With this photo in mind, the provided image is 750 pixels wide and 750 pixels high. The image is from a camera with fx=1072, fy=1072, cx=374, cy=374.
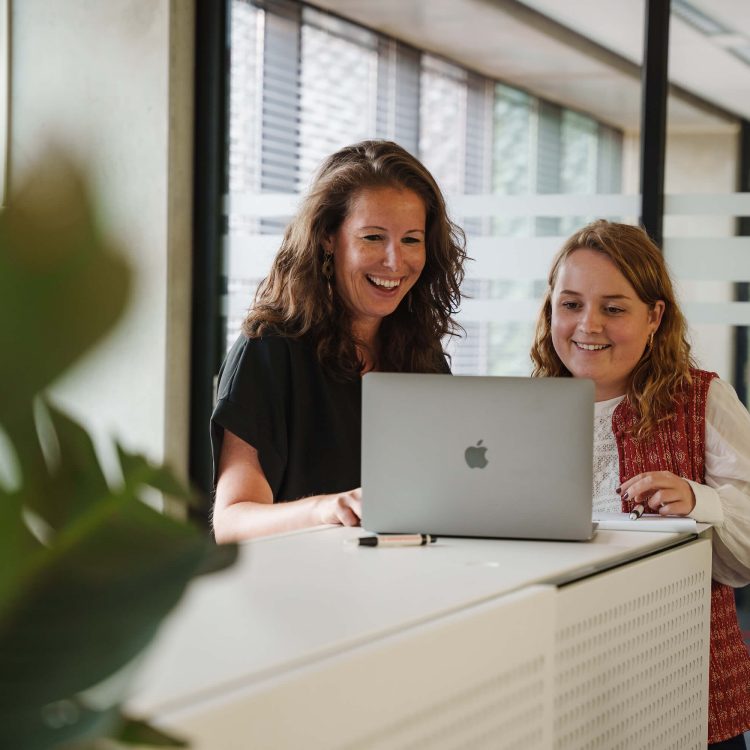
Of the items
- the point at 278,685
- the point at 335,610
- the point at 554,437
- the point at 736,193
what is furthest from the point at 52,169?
the point at 736,193

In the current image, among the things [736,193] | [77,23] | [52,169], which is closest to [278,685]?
[52,169]

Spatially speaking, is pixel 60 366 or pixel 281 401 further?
pixel 281 401

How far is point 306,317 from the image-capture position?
6.84ft

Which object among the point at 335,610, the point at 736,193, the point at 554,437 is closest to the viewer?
the point at 335,610

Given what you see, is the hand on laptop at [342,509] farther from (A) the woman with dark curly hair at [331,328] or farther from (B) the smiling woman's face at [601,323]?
(B) the smiling woman's face at [601,323]

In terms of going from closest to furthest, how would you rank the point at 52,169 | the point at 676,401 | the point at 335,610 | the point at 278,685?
the point at 52,169 → the point at 278,685 → the point at 335,610 → the point at 676,401

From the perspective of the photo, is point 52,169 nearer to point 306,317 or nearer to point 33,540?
point 33,540

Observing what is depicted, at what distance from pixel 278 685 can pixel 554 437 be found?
778mm

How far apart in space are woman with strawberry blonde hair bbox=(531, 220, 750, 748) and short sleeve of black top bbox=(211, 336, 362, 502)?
438 millimetres

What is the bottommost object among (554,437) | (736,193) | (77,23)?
(554,437)

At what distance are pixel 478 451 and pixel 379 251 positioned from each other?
708 mm

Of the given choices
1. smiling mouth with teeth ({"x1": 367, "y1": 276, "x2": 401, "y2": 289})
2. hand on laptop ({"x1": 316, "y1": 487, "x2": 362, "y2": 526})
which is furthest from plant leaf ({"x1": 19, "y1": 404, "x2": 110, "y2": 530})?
smiling mouth with teeth ({"x1": 367, "y1": 276, "x2": 401, "y2": 289})

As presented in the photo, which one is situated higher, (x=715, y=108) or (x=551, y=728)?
(x=715, y=108)

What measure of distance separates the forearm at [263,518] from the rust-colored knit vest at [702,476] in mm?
586
